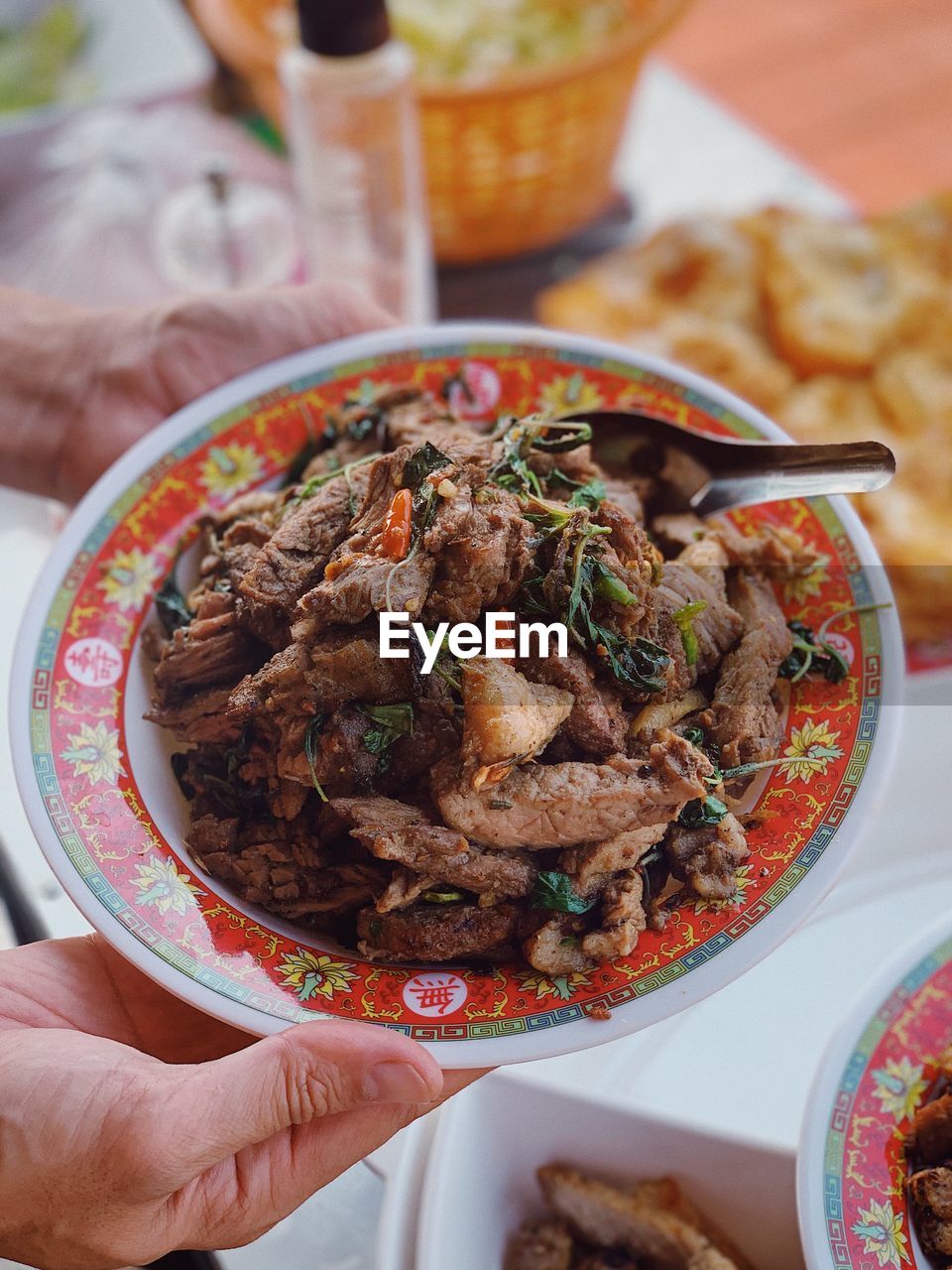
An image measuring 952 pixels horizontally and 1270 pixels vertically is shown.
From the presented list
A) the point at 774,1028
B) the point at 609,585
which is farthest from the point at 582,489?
the point at 774,1028

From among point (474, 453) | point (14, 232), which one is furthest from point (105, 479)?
point (14, 232)

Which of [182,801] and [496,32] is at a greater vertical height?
[496,32]

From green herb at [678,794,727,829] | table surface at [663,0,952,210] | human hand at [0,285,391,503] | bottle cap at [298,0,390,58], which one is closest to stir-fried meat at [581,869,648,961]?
green herb at [678,794,727,829]

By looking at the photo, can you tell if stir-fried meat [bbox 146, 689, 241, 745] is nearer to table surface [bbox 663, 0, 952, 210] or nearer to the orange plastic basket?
the orange plastic basket

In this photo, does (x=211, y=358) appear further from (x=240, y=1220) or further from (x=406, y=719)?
(x=240, y=1220)

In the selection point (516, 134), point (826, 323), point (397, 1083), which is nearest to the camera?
point (397, 1083)

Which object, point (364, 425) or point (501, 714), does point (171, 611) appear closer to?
point (364, 425)
